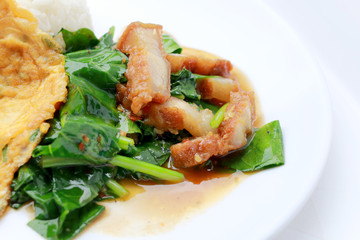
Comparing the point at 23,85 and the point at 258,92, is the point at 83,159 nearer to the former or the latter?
the point at 23,85

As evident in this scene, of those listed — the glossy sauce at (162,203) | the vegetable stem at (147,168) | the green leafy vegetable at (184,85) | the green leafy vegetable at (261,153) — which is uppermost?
the green leafy vegetable at (184,85)

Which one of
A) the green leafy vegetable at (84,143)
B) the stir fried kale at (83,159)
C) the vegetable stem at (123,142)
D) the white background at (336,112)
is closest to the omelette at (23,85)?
the stir fried kale at (83,159)

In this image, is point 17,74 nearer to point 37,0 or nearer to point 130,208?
point 37,0

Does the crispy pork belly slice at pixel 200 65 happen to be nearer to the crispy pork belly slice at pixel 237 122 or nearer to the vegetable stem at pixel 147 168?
the crispy pork belly slice at pixel 237 122

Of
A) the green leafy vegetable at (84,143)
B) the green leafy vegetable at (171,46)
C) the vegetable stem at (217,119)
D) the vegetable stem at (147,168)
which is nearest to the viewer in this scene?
the green leafy vegetable at (84,143)

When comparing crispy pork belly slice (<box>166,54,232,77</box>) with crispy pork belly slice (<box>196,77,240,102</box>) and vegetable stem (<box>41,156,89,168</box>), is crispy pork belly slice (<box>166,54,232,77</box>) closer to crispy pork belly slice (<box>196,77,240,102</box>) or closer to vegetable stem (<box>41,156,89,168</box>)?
crispy pork belly slice (<box>196,77,240,102</box>)

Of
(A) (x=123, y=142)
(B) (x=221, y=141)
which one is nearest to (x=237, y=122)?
(B) (x=221, y=141)
